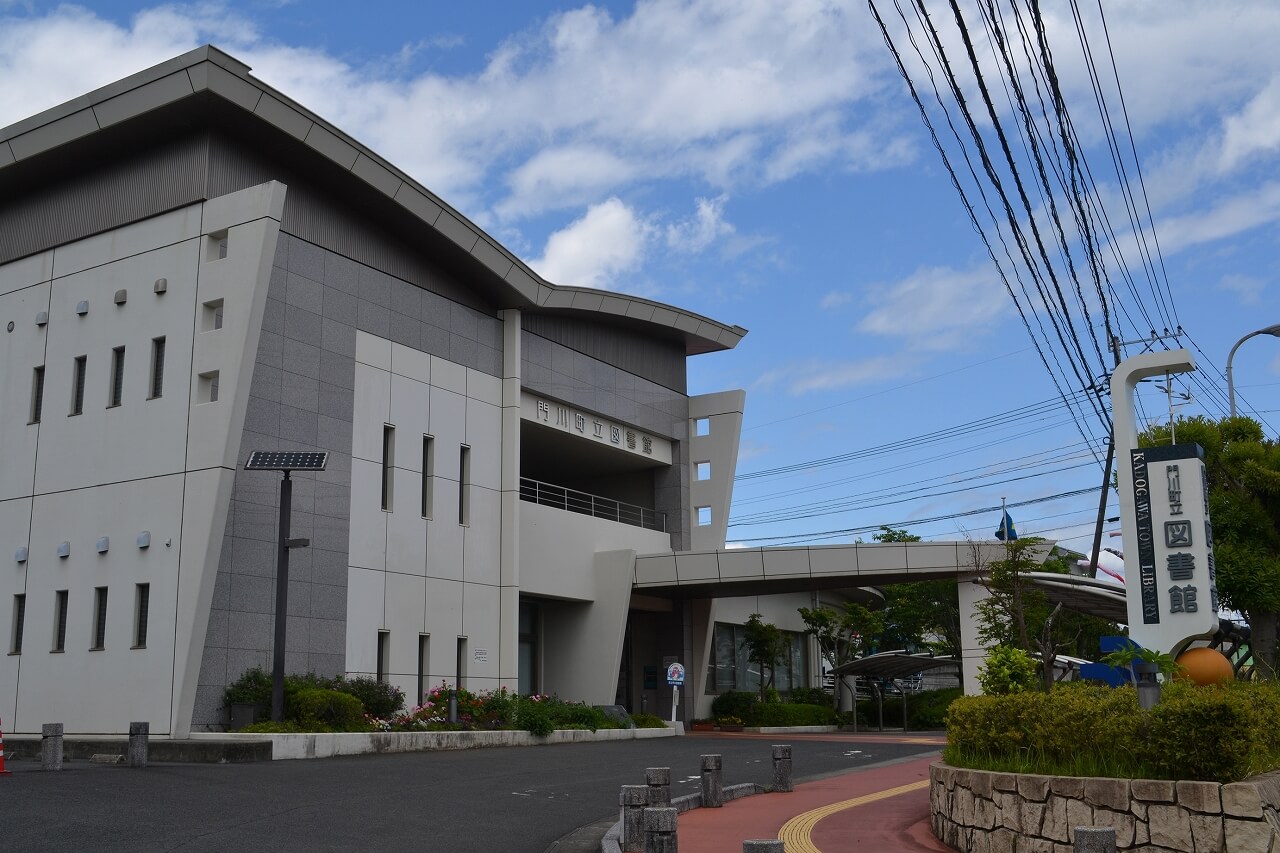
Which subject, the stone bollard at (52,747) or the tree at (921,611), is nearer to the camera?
the stone bollard at (52,747)

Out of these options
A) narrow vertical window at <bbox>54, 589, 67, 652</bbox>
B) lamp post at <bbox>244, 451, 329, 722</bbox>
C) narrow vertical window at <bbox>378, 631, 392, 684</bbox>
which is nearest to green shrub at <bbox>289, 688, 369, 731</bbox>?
lamp post at <bbox>244, 451, 329, 722</bbox>

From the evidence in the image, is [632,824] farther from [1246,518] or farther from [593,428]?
[593,428]

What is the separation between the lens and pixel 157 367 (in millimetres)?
25500

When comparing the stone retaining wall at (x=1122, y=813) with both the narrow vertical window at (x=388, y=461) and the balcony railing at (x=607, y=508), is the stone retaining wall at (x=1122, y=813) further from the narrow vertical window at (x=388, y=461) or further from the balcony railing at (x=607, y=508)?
the balcony railing at (x=607, y=508)

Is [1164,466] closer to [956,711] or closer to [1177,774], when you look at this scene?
[956,711]

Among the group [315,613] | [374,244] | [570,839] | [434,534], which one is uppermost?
[374,244]

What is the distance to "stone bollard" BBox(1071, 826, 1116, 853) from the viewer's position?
8250 millimetres

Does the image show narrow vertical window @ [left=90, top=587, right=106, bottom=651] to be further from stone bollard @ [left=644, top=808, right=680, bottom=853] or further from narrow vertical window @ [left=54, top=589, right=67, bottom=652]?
stone bollard @ [left=644, top=808, right=680, bottom=853]

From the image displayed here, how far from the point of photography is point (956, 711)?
44.0 feet

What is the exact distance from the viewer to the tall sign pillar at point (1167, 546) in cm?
1395

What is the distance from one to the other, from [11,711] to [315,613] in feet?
21.4

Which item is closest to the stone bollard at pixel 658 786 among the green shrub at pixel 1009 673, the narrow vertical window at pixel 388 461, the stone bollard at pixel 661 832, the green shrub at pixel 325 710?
the stone bollard at pixel 661 832

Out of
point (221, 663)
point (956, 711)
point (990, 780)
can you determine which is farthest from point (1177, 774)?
point (221, 663)

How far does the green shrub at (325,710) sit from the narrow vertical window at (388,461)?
559 centimetres
